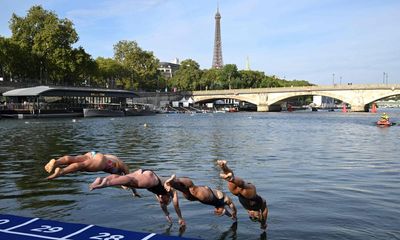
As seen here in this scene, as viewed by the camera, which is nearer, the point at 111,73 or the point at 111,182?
the point at 111,182

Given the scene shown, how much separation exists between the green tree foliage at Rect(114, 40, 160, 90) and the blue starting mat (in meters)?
129

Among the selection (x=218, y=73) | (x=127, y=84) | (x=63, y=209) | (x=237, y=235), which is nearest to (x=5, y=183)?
(x=63, y=209)

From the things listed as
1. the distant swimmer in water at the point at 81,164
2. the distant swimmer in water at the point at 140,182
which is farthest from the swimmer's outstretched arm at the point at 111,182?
the distant swimmer in water at the point at 81,164

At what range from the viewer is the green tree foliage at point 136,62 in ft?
454

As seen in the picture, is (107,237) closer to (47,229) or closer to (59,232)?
(59,232)

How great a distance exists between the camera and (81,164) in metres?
7.77

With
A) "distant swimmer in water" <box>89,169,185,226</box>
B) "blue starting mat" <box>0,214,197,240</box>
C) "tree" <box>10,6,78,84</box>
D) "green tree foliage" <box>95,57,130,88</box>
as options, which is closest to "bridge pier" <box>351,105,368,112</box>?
"green tree foliage" <box>95,57,130,88</box>

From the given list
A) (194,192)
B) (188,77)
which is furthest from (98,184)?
(188,77)

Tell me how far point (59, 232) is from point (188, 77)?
159 metres

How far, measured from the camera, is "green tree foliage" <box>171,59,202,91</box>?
546 ft

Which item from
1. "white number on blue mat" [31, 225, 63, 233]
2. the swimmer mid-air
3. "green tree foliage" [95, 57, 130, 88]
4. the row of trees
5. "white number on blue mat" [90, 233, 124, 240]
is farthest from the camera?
"green tree foliage" [95, 57, 130, 88]

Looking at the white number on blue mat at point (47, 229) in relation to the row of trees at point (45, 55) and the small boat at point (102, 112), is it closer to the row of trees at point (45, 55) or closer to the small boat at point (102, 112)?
the small boat at point (102, 112)

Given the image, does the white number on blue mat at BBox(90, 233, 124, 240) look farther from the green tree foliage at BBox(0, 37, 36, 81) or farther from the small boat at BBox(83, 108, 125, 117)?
the green tree foliage at BBox(0, 37, 36, 81)

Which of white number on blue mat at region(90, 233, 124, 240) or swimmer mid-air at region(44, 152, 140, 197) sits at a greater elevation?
swimmer mid-air at region(44, 152, 140, 197)
